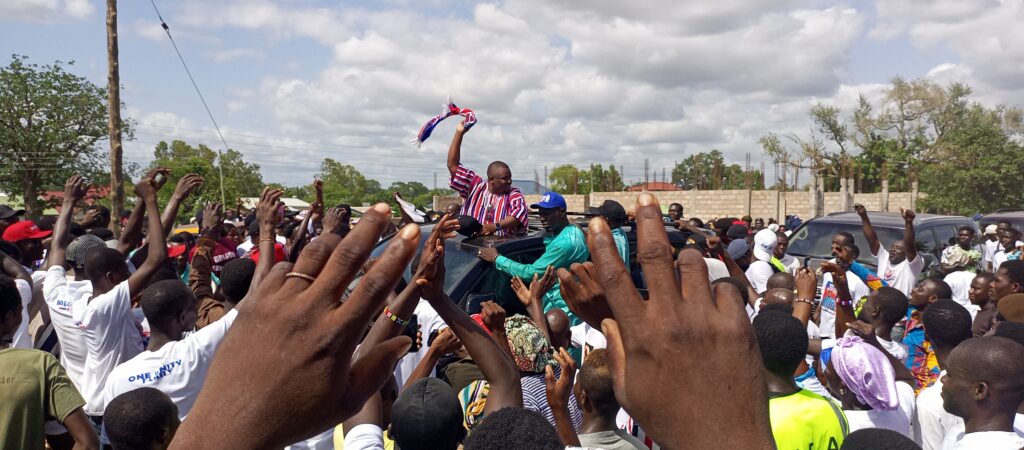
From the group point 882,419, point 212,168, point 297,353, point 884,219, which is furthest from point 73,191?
point 212,168

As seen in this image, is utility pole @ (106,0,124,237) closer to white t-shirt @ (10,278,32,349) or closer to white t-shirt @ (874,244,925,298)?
white t-shirt @ (10,278,32,349)

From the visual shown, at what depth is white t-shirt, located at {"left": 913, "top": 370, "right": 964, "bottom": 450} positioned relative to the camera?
3.22 meters

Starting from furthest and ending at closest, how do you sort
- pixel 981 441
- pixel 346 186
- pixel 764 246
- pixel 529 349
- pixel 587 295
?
pixel 346 186, pixel 764 246, pixel 529 349, pixel 981 441, pixel 587 295

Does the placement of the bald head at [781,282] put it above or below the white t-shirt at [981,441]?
above

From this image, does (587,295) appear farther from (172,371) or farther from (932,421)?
(932,421)

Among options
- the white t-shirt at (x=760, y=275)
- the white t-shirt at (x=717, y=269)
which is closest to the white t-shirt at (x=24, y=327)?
the white t-shirt at (x=717, y=269)

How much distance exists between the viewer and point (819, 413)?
2.56 meters

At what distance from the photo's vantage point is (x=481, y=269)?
5.25 meters

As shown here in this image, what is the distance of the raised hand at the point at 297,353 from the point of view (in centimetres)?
121

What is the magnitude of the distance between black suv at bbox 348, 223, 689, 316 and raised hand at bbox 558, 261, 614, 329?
9.21 feet

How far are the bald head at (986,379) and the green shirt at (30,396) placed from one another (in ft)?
11.6

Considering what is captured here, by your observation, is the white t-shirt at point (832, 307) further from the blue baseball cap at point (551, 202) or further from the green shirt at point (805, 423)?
the green shirt at point (805, 423)

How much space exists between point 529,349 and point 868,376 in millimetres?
1543

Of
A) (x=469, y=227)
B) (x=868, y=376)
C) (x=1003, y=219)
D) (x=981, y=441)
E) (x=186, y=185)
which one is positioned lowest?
(x=981, y=441)
